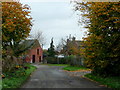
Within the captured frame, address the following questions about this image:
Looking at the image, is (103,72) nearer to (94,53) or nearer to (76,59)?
(94,53)

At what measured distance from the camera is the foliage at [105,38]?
565 inches

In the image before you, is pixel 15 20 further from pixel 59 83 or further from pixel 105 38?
pixel 105 38

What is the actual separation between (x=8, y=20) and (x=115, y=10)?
698cm

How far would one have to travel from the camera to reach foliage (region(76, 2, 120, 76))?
14.3m

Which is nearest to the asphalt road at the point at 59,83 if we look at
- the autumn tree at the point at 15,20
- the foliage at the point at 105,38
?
the foliage at the point at 105,38

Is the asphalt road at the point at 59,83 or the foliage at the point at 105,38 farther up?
the foliage at the point at 105,38

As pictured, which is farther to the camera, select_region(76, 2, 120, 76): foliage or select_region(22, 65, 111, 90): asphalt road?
select_region(76, 2, 120, 76): foliage

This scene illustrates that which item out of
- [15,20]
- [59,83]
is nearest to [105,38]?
[59,83]

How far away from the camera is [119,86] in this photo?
10.9 m

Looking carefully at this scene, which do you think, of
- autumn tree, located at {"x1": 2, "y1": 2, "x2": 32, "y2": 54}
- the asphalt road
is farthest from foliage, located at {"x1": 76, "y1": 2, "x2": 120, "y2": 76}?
autumn tree, located at {"x1": 2, "y1": 2, "x2": 32, "y2": 54}

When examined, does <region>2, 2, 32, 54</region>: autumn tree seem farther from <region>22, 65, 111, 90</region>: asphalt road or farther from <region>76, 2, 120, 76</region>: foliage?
<region>76, 2, 120, 76</region>: foliage

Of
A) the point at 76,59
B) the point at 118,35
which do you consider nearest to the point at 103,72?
the point at 118,35

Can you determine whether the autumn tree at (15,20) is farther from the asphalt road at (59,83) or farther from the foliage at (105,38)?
the foliage at (105,38)

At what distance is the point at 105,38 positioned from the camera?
15.1m
